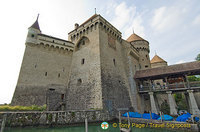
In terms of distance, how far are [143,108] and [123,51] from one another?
9.67 m

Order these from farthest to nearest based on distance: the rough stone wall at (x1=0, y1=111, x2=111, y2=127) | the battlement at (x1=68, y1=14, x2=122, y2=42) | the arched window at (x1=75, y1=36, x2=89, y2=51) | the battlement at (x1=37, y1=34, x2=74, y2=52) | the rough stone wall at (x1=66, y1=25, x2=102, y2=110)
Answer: the arched window at (x1=75, y1=36, x2=89, y2=51), the battlement at (x1=68, y1=14, x2=122, y2=42), the battlement at (x1=37, y1=34, x2=74, y2=52), the rough stone wall at (x1=66, y1=25, x2=102, y2=110), the rough stone wall at (x1=0, y1=111, x2=111, y2=127)

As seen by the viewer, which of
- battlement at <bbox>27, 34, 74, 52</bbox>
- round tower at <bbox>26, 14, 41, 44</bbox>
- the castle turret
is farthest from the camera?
the castle turret

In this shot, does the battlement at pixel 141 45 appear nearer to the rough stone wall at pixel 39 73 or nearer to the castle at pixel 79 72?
the castle at pixel 79 72

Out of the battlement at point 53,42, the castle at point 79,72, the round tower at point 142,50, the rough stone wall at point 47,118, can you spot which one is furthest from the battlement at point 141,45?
the rough stone wall at point 47,118

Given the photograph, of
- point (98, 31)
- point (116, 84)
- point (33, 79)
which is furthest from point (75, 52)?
point (116, 84)

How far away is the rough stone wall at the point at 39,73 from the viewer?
39.3 ft

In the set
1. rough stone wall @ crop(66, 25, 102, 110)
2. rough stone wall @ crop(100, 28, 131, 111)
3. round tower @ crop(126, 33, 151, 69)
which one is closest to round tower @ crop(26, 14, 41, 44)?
rough stone wall @ crop(66, 25, 102, 110)

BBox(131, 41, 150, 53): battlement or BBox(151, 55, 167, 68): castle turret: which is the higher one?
BBox(131, 41, 150, 53): battlement

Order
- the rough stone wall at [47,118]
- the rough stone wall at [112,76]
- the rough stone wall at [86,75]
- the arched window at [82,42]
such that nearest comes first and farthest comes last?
1. the rough stone wall at [47,118]
2. the rough stone wall at [86,75]
3. the rough stone wall at [112,76]
4. the arched window at [82,42]

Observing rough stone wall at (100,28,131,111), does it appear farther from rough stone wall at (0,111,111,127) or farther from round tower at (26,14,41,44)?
round tower at (26,14,41,44)

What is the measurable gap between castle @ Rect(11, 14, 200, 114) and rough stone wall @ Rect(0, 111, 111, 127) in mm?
1911

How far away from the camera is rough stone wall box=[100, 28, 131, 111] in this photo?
12.1m

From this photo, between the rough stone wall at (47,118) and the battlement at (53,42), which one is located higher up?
the battlement at (53,42)

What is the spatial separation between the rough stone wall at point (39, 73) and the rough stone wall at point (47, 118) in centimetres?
431
